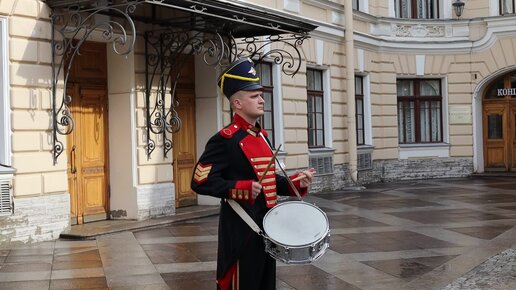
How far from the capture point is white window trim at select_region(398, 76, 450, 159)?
20156mm

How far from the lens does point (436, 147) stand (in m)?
20.4

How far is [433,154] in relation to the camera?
20.4 m

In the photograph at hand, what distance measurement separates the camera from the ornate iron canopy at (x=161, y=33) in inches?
384

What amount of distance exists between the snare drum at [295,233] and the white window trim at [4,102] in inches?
241

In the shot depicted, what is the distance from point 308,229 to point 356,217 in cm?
797

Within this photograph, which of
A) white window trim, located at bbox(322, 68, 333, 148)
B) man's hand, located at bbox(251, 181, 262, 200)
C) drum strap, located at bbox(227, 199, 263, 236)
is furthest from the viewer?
white window trim, located at bbox(322, 68, 333, 148)

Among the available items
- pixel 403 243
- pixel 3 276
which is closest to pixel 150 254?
pixel 3 276

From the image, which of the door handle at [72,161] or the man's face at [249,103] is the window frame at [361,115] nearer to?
the door handle at [72,161]

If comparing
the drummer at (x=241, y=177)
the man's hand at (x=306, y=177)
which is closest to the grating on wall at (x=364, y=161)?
the man's hand at (x=306, y=177)

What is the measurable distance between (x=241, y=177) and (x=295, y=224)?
0.45 meters

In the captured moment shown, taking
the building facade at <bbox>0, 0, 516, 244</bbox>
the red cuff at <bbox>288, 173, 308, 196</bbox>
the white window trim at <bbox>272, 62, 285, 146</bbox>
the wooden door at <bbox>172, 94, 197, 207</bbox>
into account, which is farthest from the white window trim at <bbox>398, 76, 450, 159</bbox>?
A: the red cuff at <bbox>288, 173, 308, 196</bbox>

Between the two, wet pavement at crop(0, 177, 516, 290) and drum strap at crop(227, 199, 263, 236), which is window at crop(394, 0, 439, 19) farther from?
drum strap at crop(227, 199, 263, 236)

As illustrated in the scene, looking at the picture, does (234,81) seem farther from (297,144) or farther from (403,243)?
(297,144)

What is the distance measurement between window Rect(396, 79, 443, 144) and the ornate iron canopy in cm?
806
